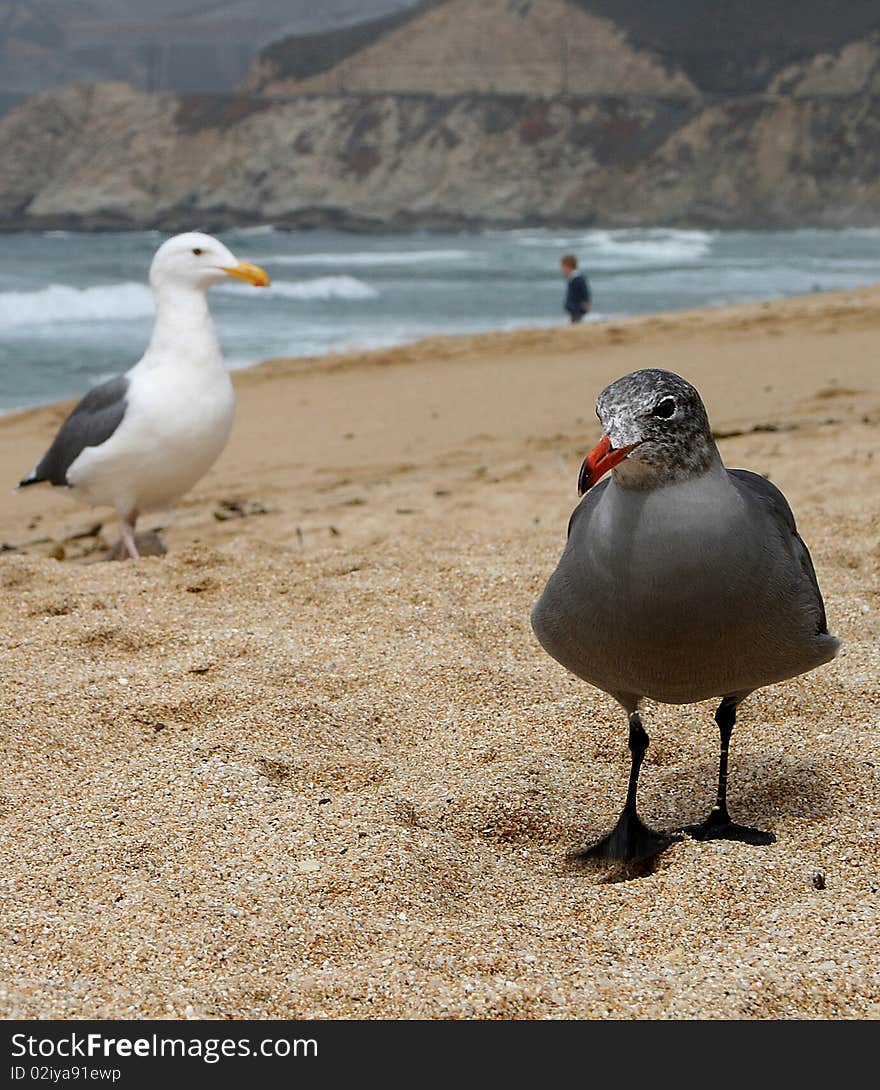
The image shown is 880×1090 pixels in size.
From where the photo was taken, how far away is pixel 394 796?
2.80 metres

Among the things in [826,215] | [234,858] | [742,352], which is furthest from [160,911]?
[826,215]

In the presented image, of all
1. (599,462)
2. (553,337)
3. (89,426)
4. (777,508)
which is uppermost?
(599,462)

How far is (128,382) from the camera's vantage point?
511 cm

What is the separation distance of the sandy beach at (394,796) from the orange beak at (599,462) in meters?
0.80

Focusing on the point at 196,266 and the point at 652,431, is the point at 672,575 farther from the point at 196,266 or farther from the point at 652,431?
the point at 196,266

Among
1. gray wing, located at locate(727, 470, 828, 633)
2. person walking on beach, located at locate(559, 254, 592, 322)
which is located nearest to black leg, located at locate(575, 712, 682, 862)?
gray wing, located at locate(727, 470, 828, 633)

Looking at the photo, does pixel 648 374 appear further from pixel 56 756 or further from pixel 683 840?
pixel 56 756

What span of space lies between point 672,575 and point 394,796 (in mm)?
918

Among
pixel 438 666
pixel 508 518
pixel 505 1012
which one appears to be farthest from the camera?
pixel 508 518

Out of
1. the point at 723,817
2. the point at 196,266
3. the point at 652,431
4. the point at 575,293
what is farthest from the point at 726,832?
the point at 575,293

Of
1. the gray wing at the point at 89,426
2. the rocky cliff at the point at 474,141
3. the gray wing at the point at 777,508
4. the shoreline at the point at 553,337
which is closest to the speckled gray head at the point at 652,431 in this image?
the gray wing at the point at 777,508

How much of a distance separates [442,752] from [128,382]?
8.62ft

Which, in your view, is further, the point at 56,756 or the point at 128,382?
the point at 128,382

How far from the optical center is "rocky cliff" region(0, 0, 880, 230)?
6975 cm
